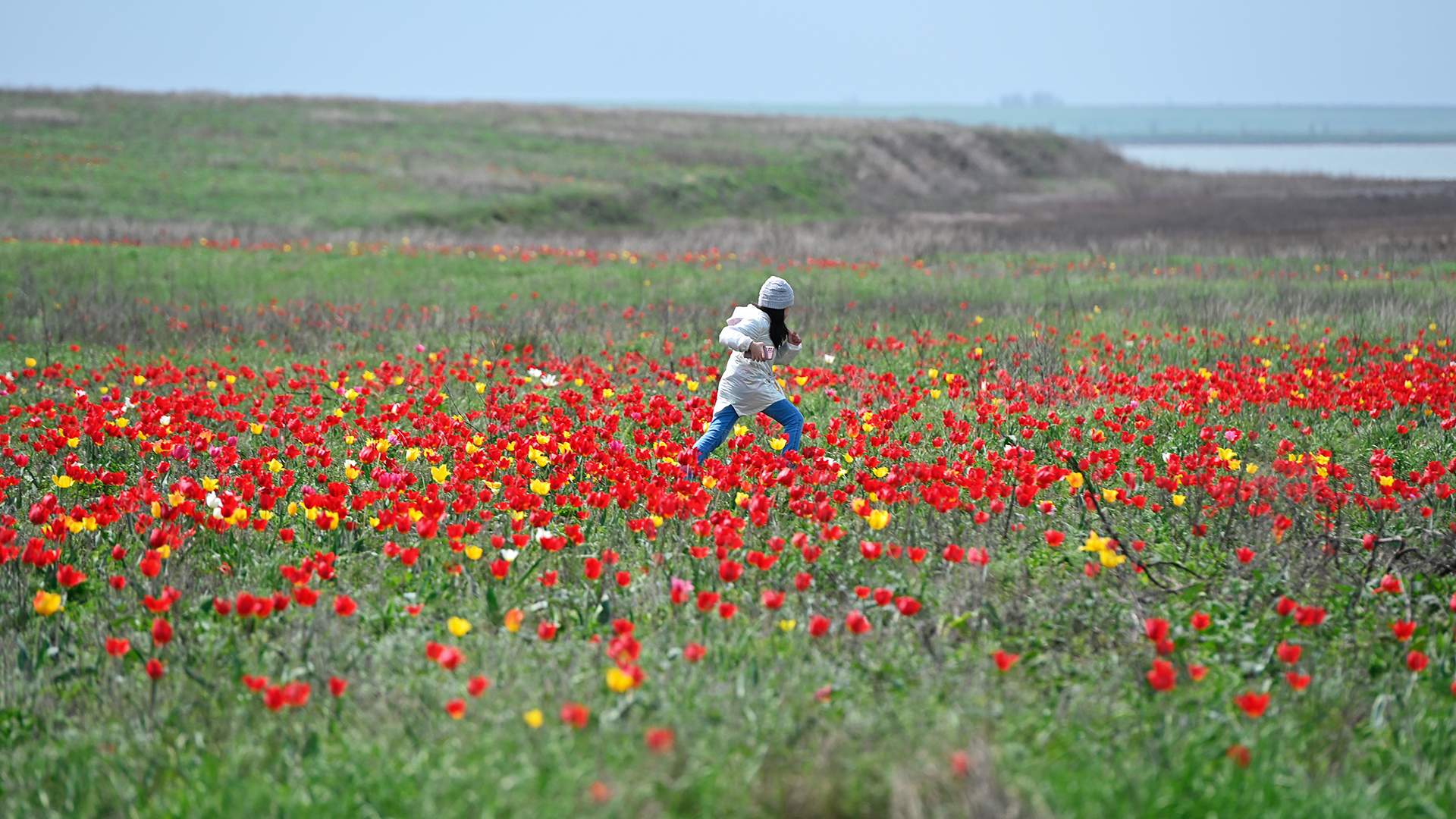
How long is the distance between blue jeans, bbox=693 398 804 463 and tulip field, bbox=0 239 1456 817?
265mm

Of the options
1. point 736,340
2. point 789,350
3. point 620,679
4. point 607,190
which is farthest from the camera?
point 607,190

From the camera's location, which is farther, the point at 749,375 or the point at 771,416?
the point at 771,416

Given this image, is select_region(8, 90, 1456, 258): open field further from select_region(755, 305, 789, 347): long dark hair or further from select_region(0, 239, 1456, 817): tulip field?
select_region(755, 305, 789, 347): long dark hair

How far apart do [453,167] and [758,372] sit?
116 ft

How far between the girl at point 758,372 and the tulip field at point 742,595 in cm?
32

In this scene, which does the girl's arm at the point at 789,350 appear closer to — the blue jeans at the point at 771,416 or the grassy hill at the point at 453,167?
the blue jeans at the point at 771,416

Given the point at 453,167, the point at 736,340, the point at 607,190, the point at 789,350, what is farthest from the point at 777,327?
the point at 453,167

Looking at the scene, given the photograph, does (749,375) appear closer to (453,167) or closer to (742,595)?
(742,595)

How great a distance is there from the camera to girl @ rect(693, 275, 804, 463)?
725cm

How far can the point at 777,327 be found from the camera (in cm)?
750

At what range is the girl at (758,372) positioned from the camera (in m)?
7.25

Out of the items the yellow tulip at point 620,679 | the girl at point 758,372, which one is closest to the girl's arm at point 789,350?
the girl at point 758,372

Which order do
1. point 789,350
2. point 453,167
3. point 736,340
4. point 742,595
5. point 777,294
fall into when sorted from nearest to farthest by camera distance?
point 742,595
point 736,340
point 777,294
point 789,350
point 453,167

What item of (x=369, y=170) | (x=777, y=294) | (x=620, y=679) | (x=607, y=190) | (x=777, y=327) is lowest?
(x=620, y=679)
